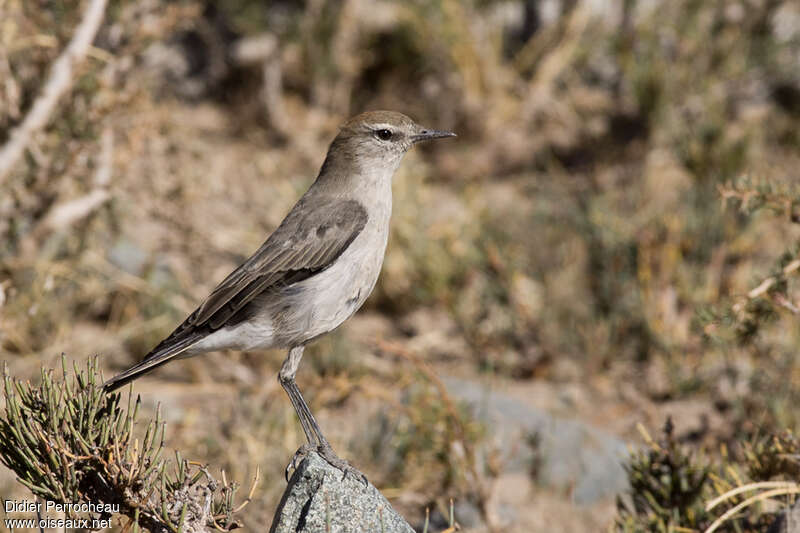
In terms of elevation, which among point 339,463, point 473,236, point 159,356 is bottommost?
point 339,463

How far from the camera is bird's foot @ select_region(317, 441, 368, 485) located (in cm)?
404

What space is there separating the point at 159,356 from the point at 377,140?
177 centimetres

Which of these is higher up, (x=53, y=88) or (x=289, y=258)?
(x=53, y=88)

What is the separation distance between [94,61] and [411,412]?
11.9 ft

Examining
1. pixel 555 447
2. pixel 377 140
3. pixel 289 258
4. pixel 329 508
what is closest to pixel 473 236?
pixel 555 447

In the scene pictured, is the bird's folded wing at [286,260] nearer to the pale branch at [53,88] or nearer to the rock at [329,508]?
the rock at [329,508]

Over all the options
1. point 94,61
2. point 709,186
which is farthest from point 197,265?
point 709,186

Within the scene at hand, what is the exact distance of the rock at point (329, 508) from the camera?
3.62 metres

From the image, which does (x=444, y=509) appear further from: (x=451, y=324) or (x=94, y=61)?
(x=94, y=61)

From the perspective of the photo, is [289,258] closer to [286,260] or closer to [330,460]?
[286,260]

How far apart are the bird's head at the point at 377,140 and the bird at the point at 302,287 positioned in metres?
0.14

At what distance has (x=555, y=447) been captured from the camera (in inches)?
244

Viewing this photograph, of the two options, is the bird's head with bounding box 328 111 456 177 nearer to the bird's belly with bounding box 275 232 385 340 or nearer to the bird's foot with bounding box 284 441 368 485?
the bird's belly with bounding box 275 232 385 340

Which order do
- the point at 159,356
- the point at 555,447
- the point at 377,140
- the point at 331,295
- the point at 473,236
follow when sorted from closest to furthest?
the point at 159,356 → the point at 331,295 → the point at 377,140 → the point at 555,447 → the point at 473,236
